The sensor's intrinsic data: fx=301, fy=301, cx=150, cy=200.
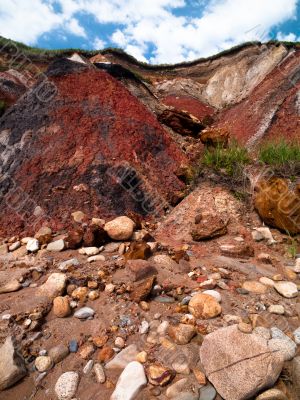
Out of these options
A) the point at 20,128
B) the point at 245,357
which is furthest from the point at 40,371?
the point at 20,128

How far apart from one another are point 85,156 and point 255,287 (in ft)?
10.6

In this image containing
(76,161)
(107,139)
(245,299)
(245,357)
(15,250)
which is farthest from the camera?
(107,139)

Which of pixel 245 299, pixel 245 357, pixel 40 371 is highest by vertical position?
pixel 245 299

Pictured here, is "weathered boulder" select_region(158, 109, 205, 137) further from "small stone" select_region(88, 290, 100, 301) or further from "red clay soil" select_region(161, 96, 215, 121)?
"small stone" select_region(88, 290, 100, 301)

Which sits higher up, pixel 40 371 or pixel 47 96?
pixel 47 96

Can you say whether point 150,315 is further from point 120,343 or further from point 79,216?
point 79,216

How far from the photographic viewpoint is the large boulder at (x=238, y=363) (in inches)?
63.8

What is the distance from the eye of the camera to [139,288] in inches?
94.4

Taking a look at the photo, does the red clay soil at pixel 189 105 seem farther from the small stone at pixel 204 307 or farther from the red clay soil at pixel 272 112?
the small stone at pixel 204 307

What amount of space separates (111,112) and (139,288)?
3848 millimetres

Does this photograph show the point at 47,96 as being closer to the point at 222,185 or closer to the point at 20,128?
the point at 20,128

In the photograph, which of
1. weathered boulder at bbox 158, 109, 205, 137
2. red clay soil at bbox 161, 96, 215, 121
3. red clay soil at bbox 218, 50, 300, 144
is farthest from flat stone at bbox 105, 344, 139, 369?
red clay soil at bbox 161, 96, 215, 121

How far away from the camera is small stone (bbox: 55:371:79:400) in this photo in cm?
169

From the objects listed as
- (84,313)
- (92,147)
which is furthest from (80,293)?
(92,147)
